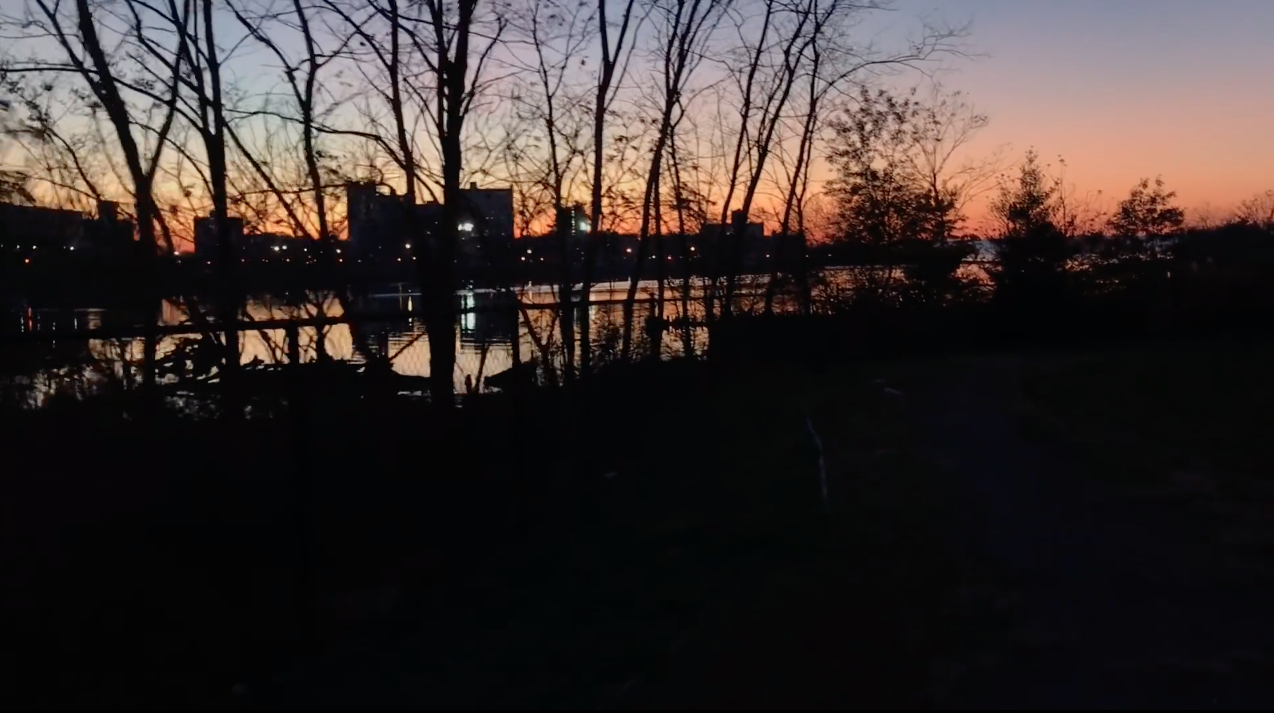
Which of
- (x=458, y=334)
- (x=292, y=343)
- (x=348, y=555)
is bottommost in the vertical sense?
(x=348, y=555)

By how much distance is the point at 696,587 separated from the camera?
7.29 meters

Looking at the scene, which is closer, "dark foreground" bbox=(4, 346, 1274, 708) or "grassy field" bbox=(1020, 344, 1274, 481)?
"dark foreground" bbox=(4, 346, 1274, 708)

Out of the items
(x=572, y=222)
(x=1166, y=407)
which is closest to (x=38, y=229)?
(x=572, y=222)

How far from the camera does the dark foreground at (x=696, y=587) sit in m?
5.70

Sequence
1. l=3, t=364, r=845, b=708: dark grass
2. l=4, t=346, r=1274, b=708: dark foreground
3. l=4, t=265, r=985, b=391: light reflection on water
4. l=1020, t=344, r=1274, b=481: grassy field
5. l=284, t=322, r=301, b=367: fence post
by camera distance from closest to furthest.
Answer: l=4, t=346, r=1274, b=708: dark foreground < l=3, t=364, r=845, b=708: dark grass < l=284, t=322, r=301, b=367: fence post < l=4, t=265, r=985, b=391: light reflection on water < l=1020, t=344, r=1274, b=481: grassy field

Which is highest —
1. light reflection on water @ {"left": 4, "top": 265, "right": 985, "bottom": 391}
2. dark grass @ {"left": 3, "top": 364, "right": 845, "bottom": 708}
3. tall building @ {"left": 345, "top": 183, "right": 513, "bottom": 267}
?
tall building @ {"left": 345, "top": 183, "right": 513, "bottom": 267}

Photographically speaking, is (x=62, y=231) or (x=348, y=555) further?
(x=62, y=231)

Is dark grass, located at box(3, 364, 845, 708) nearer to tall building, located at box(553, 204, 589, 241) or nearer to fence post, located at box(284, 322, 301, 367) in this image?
fence post, located at box(284, 322, 301, 367)

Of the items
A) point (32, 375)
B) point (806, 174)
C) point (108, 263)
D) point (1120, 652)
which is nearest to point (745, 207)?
point (806, 174)

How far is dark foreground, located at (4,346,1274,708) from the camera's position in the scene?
5699mm

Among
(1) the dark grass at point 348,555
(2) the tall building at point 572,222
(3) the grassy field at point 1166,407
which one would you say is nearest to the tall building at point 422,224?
(2) the tall building at point 572,222

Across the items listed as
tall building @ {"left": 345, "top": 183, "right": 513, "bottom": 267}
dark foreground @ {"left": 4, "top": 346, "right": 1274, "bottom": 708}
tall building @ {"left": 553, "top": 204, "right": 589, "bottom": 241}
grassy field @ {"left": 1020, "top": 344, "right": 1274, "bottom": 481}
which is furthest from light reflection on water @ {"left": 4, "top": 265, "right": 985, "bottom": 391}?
grassy field @ {"left": 1020, "top": 344, "right": 1274, "bottom": 481}

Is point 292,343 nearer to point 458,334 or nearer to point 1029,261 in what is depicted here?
point 458,334

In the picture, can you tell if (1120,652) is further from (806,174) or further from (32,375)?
(806,174)
